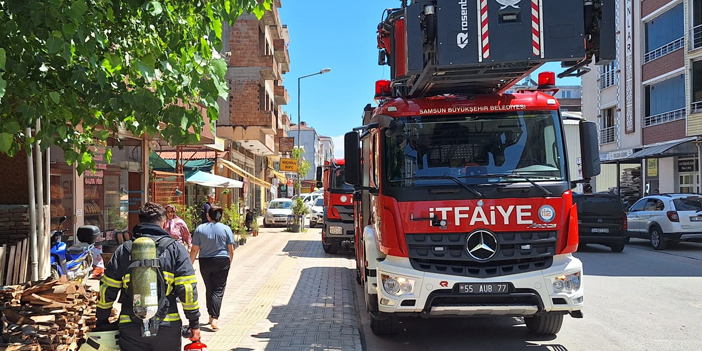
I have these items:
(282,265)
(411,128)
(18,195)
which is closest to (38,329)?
(18,195)

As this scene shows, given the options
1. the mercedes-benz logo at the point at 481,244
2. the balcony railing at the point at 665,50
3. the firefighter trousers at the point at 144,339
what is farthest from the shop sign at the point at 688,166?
the firefighter trousers at the point at 144,339

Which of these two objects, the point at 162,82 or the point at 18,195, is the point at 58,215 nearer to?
the point at 18,195

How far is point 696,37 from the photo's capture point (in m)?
23.7

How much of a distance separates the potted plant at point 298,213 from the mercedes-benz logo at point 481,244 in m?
19.6

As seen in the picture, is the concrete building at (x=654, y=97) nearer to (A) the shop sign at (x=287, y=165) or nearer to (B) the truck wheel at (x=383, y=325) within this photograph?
(A) the shop sign at (x=287, y=165)

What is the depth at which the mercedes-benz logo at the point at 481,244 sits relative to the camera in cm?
576

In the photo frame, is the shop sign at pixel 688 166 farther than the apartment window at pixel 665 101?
No

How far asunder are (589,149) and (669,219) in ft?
39.1

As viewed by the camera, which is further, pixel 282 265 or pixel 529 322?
pixel 282 265

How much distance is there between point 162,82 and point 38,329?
2.64 metres

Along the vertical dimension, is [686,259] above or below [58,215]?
below

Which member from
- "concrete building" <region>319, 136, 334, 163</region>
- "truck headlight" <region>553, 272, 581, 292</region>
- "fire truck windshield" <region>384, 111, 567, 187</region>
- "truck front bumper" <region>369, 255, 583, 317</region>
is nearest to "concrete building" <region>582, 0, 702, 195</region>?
"fire truck windshield" <region>384, 111, 567, 187</region>

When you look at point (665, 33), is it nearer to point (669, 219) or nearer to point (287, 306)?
point (669, 219)

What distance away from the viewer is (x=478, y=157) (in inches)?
240
